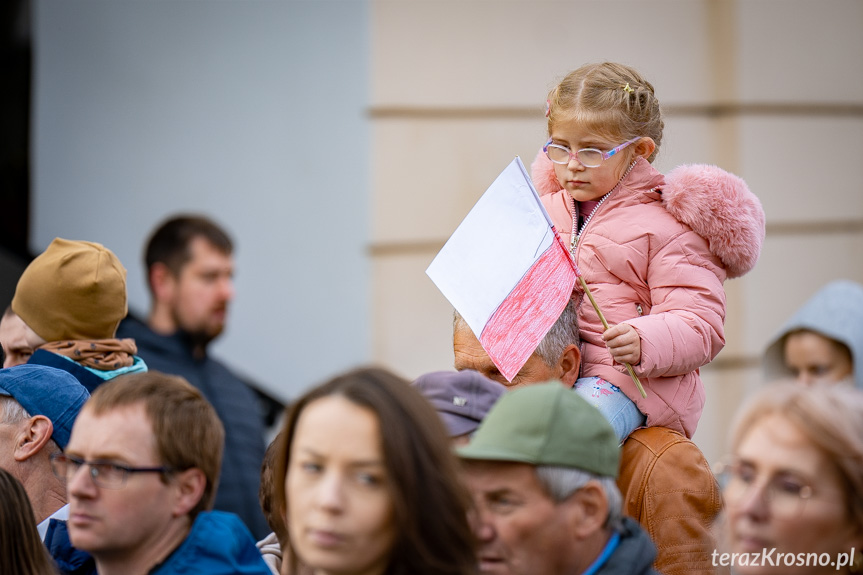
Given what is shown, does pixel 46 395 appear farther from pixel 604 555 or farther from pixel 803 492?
pixel 803 492

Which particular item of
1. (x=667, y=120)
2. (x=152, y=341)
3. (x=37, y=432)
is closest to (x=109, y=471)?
(x=37, y=432)

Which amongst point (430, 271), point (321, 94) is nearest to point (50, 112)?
point (321, 94)

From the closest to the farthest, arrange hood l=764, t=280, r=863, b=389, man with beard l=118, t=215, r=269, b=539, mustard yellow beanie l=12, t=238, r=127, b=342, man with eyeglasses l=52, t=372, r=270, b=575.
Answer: man with eyeglasses l=52, t=372, r=270, b=575
mustard yellow beanie l=12, t=238, r=127, b=342
hood l=764, t=280, r=863, b=389
man with beard l=118, t=215, r=269, b=539

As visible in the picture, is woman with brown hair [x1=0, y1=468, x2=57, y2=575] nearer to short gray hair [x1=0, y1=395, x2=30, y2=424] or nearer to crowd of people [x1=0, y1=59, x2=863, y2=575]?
crowd of people [x1=0, y1=59, x2=863, y2=575]

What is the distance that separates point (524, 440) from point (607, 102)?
3.24ft

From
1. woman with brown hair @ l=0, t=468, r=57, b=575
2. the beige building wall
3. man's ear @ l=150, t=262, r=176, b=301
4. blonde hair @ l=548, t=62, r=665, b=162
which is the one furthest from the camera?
the beige building wall

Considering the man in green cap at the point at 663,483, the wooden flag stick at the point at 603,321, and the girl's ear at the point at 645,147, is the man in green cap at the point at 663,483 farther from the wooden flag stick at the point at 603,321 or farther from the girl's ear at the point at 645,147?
the girl's ear at the point at 645,147

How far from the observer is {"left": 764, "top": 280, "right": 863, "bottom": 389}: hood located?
4352 millimetres

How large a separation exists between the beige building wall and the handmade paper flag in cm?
304

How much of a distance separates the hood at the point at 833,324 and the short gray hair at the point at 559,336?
177 centimetres

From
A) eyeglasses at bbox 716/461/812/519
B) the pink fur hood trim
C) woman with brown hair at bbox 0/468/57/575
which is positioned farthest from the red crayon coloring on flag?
woman with brown hair at bbox 0/468/57/575

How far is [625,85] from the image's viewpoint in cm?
288

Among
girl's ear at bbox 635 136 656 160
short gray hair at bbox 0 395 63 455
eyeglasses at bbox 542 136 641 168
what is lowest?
short gray hair at bbox 0 395 63 455

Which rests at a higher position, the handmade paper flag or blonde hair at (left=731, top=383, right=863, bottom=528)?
the handmade paper flag
